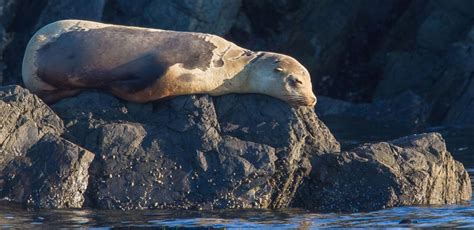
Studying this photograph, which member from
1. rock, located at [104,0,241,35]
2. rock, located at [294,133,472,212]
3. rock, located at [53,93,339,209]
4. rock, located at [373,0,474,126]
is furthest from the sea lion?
rock, located at [104,0,241,35]

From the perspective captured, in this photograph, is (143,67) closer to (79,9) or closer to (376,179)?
(376,179)

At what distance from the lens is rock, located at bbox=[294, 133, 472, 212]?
10.3 metres

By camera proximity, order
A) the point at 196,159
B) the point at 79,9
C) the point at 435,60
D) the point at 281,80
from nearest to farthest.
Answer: the point at 196,159 < the point at 281,80 < the point at 435,60 < the point at 79,9

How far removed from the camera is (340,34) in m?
23.7

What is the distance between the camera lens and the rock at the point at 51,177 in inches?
389

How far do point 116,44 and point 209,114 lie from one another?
1.03m

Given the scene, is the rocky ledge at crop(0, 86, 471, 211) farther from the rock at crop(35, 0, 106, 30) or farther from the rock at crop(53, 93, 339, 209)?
the rock at crop(35, 0, 106, 30)

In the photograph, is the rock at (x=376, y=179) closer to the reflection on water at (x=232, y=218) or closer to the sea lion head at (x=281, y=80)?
the reflection on water at (x=232, y=218)

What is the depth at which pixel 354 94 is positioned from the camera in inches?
928

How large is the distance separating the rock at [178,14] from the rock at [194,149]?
463 inches

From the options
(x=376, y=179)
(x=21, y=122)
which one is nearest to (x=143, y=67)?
(x=21, y=122)

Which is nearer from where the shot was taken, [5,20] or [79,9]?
[79,9]

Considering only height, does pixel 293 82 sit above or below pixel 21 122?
above

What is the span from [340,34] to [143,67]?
13.5 metres
